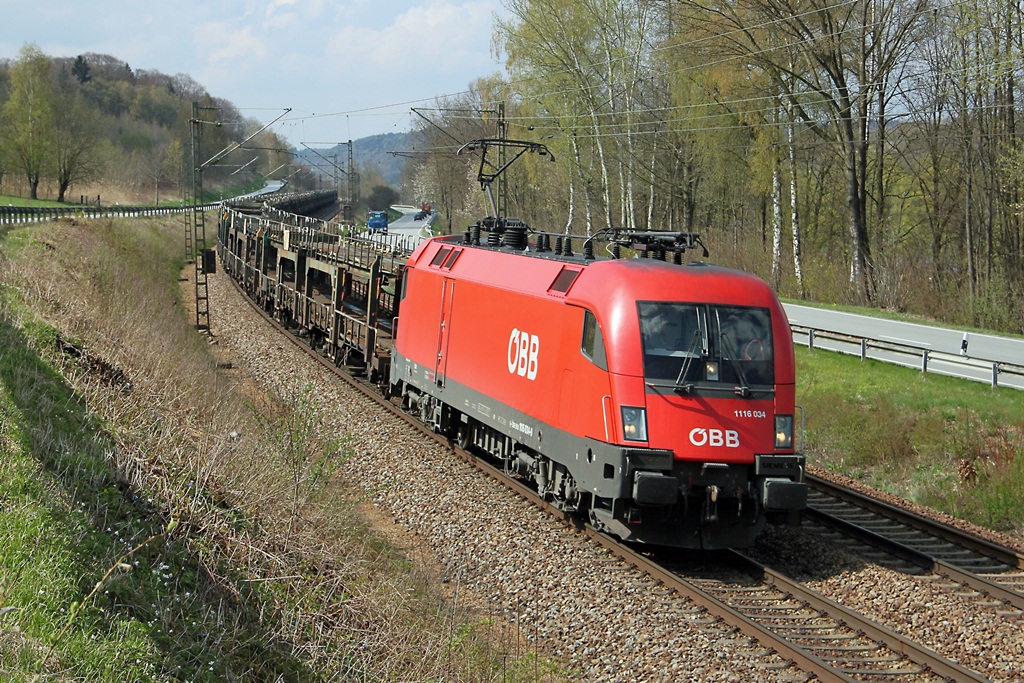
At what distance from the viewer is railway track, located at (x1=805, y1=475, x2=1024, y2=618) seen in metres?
9.28

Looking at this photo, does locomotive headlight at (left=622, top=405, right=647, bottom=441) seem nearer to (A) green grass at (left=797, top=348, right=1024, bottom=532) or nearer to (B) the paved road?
(A) green grass at (left=797, top=348, right=1024, bottom=532)

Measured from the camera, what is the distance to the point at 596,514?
10.1 meters

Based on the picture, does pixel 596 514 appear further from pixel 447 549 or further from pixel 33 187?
pixel 33 187

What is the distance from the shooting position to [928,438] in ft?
47.1

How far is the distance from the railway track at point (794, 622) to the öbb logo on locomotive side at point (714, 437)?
1312mm

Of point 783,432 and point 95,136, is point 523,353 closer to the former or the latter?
point 783,432

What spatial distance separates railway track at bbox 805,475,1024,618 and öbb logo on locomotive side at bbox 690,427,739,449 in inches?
89.4

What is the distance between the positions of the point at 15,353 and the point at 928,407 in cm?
1310

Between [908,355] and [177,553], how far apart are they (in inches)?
606

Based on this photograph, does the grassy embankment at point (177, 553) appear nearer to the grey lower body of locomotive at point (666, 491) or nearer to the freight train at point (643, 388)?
the grey lower body of locomotive at point (666, 491)

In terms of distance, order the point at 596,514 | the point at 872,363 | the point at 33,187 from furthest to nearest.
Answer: the point at 33,187 → the point at 872,363 → the point at 596,514

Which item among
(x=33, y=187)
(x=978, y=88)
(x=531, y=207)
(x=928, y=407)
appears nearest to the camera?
(x=928, y=407)

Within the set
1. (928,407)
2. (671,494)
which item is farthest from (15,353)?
(928,407)

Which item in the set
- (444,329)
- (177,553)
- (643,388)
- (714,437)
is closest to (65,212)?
(444,329)
